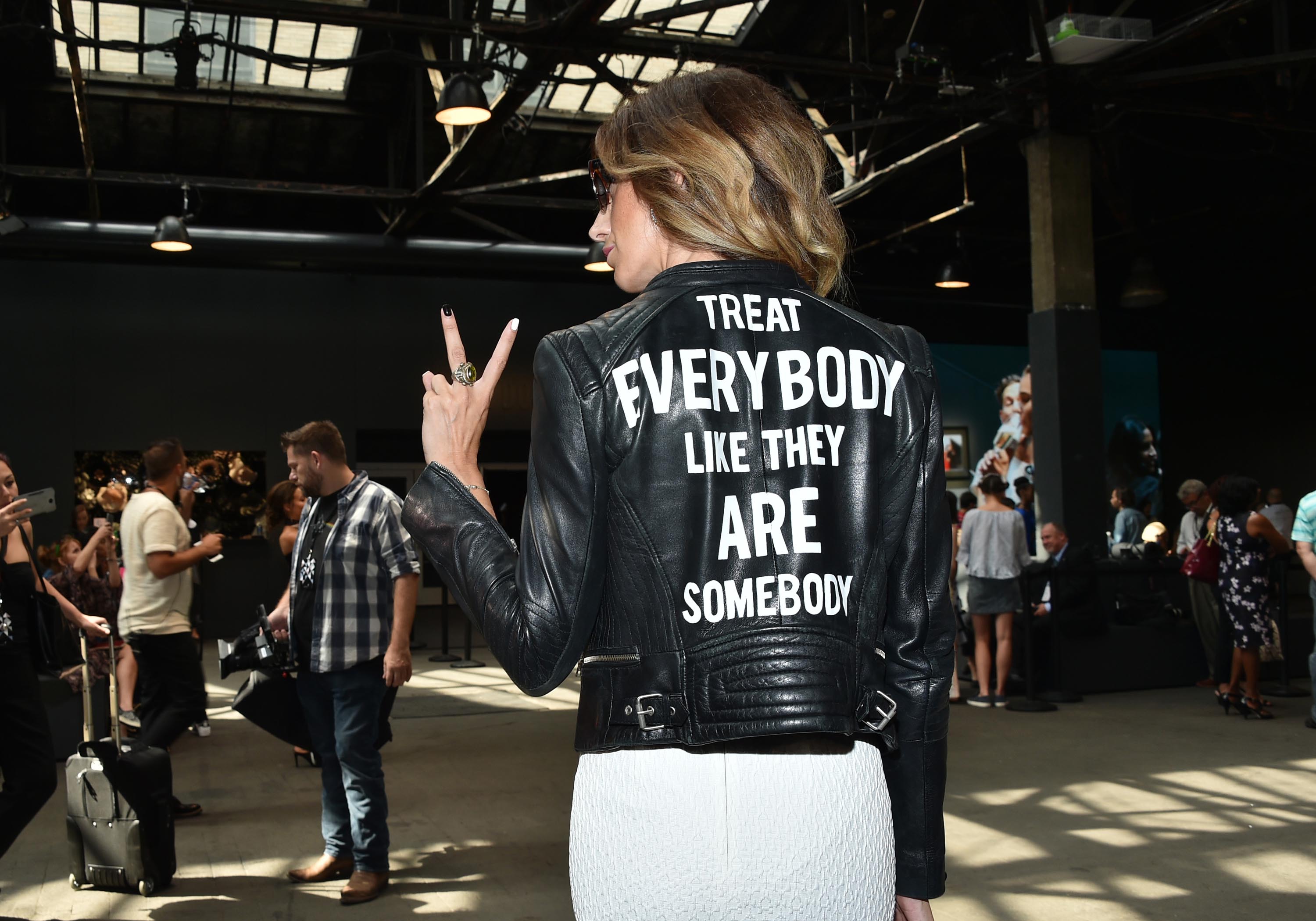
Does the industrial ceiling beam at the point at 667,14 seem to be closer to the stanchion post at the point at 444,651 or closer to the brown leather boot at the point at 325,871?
the stanchion post at the point at 444,651

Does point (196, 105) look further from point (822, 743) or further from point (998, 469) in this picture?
point (822, 743)

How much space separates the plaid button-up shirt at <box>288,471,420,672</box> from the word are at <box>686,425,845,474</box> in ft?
10.5

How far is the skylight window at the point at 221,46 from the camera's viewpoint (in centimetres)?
1208

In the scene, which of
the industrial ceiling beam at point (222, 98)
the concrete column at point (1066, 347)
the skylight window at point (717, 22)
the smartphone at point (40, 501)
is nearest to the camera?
the smartphone at point (40, 501)

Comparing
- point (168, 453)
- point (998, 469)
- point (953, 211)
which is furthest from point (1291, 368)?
point (168, 453)

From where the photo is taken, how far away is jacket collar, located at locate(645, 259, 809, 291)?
115 centimetres

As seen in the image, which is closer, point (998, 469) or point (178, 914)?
point (178, 914)

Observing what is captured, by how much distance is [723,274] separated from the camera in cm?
116

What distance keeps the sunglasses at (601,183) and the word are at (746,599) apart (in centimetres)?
43

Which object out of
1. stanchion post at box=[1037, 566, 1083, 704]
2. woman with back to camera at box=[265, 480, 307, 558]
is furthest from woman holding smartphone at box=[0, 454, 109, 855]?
stanchion post at box=[1037, 566, 1083, 704]

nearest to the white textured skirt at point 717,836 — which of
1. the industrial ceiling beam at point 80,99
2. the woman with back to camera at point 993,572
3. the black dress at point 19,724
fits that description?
the black dress at point 19,724

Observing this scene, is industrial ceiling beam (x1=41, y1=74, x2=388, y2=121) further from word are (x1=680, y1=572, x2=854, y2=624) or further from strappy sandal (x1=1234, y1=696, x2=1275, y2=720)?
word are (x1=680, y1=572, x2=854, y2=624)

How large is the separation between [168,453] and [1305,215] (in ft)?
55.0

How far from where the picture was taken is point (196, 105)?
1371 cm
